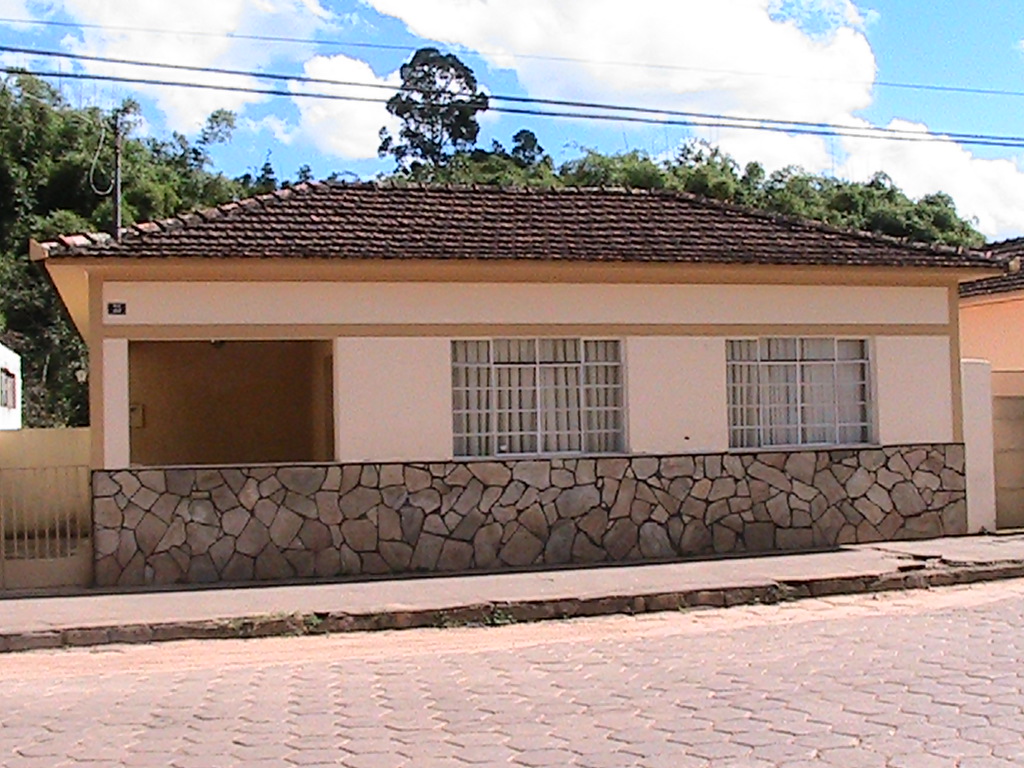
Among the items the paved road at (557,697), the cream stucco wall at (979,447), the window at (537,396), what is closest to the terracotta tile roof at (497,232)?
the window at (537,396)

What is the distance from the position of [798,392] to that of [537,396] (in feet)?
11.2

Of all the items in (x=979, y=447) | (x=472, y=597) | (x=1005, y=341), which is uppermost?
(x=1005, y=341)

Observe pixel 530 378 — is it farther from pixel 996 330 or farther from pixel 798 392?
pixel 996 330

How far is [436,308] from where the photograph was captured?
14688mm

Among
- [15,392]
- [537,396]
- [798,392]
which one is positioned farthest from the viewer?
[15,392]

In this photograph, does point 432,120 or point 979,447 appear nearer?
point 979,447

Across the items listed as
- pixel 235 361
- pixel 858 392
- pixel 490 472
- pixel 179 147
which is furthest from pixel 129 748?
pixel 179 147

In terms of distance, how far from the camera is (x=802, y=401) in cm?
1605

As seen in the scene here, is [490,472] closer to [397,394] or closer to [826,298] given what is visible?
[397,394]

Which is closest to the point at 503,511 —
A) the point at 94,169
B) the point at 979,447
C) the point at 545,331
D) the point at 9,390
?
the point at 545,331

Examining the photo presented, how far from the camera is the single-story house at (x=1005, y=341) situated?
57.7 feet

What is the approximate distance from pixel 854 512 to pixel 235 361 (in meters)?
9.68

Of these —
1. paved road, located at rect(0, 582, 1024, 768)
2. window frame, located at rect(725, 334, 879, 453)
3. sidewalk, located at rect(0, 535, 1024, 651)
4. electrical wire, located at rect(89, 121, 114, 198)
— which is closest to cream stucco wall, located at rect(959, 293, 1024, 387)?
window frame, located at rect(725, 334, 879, 453)

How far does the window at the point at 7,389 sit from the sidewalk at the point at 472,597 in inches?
452
